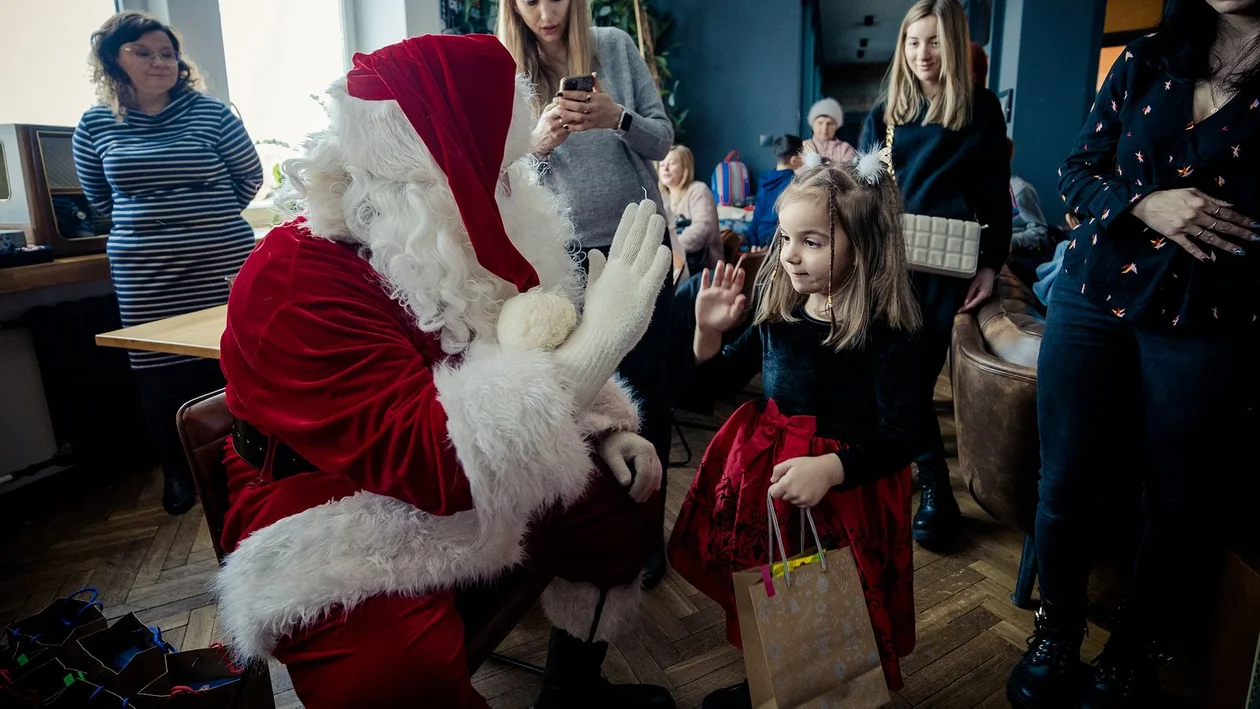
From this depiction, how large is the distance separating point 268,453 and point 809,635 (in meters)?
0.87

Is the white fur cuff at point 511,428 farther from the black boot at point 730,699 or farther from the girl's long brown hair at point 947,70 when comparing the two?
the girl's long brown hair at point 947,70

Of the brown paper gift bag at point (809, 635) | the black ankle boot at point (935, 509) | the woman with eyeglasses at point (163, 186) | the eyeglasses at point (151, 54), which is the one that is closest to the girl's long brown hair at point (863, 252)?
the brown paper gift bag at point (809, 635)

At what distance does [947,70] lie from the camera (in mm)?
1953

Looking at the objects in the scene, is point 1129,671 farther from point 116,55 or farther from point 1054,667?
point 116,55

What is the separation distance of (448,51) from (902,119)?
157 cm

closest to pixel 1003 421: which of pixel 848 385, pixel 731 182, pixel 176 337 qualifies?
pixel 848 385

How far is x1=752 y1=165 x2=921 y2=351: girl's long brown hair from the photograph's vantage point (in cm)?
125

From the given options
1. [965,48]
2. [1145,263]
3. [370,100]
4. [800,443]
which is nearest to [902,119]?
[965,48]

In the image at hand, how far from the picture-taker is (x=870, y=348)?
4.12ft

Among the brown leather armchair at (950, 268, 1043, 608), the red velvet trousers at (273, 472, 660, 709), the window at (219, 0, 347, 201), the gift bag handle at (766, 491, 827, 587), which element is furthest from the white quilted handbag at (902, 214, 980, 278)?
the window at (219, 0, 347, 201)

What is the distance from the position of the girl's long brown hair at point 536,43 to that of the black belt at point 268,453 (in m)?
1.00

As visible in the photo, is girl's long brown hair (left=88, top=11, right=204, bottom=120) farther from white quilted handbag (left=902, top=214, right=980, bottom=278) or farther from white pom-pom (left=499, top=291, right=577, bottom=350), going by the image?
white quilted handbag (left=902, top=214, right=980, bottom=278)

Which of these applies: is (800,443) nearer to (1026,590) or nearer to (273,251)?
(273,251)

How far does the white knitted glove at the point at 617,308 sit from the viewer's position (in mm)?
974
